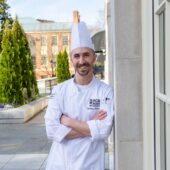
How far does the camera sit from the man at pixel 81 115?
8.63 feet

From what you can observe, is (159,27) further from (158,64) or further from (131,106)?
(131,106)

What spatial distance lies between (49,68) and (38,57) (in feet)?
10.1

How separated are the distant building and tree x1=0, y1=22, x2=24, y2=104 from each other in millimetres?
53990

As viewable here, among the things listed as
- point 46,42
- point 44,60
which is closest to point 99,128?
point 44,60

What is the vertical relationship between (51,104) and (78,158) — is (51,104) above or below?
above

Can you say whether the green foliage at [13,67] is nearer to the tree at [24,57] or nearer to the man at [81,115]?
the tree at [24,57]

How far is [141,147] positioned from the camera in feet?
8.80

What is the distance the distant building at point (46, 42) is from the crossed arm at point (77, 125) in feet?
217

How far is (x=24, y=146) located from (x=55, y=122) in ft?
20.7

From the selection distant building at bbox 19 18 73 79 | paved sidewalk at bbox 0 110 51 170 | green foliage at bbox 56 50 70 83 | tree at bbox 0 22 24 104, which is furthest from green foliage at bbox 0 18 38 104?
distant building at bbox 19 18 73 79

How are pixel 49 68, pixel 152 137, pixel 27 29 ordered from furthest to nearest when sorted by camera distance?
1. pixel 27 29
2. pixel 49 68
3. pixel 152 137

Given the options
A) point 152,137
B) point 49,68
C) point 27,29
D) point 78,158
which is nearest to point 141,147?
point 152,137

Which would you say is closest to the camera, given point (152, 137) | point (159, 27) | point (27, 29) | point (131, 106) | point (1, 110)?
point (159, 27)

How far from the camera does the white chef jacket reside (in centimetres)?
266
